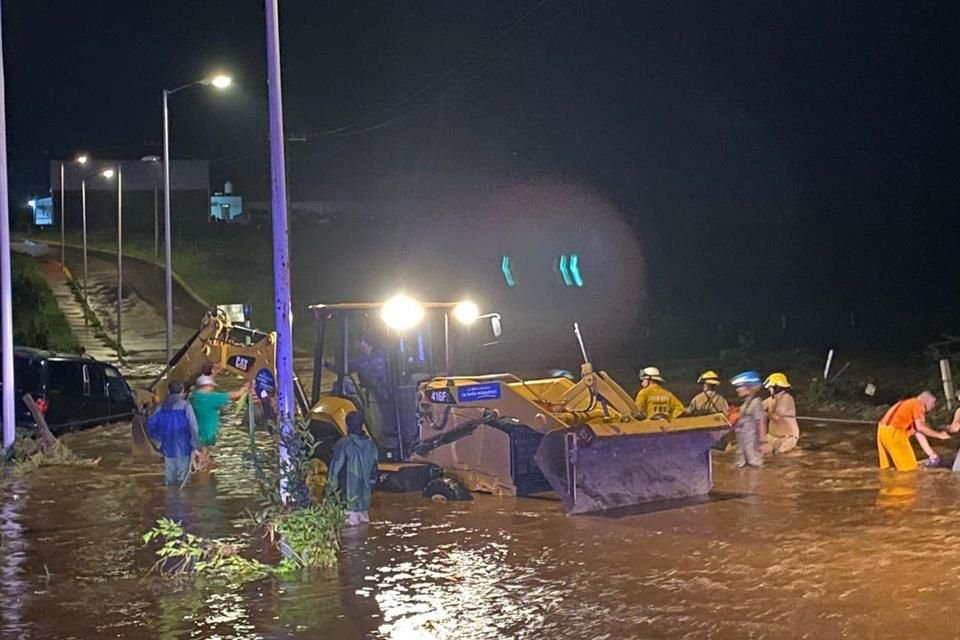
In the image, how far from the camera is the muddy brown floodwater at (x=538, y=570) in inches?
394

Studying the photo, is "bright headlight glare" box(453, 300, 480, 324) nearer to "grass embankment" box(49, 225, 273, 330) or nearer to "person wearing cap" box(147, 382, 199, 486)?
"person wearing cap" box(147, 382, 199, 486)

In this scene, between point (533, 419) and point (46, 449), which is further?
point (46, 449)

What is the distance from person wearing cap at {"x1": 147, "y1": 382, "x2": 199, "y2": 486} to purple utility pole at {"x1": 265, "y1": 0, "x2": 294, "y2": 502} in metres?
5.53

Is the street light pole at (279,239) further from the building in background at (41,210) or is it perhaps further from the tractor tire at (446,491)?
the building in background at (41,210)

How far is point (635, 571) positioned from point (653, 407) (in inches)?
251

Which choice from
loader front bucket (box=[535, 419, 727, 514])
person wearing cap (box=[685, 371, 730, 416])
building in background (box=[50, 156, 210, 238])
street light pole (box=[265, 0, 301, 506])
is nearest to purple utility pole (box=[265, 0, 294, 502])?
street light pole (box=[265, 0, 301, 506])

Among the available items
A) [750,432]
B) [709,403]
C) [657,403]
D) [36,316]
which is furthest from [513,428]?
[36,316]

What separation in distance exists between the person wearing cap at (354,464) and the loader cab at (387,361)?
90.5 inches

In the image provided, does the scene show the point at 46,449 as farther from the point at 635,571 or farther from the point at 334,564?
the point at 635,571

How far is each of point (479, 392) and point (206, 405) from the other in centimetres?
554

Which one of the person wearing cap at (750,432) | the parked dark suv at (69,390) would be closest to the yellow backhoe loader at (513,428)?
Result: the person wearing cap at (750,432)

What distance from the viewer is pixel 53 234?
88.1 m

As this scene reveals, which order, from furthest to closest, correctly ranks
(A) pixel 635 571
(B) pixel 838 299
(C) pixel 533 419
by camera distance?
(B) pixel 838 299
(C) pixel 533 419
(A) pixel 635 571

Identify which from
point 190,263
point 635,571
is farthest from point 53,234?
point 635,571
